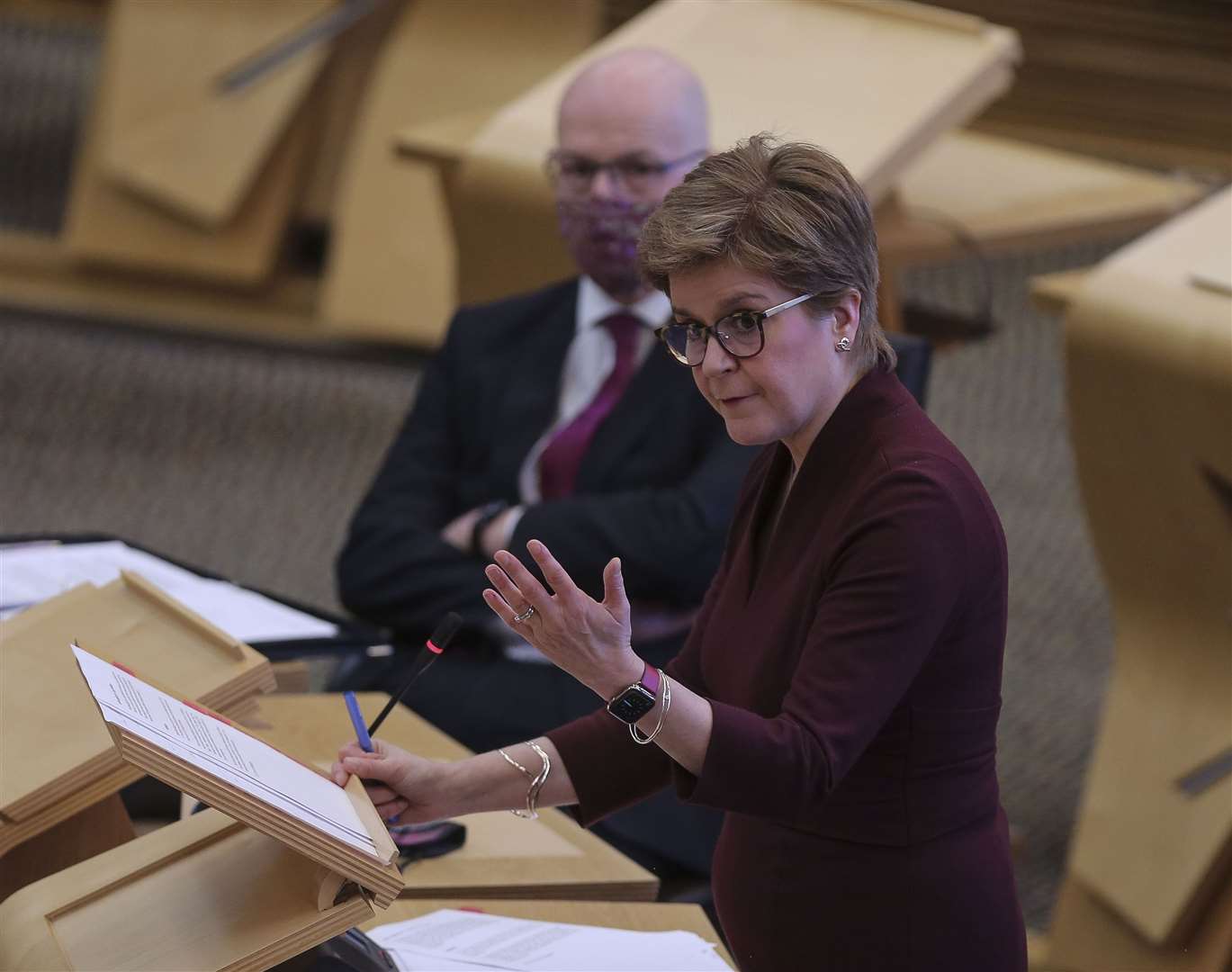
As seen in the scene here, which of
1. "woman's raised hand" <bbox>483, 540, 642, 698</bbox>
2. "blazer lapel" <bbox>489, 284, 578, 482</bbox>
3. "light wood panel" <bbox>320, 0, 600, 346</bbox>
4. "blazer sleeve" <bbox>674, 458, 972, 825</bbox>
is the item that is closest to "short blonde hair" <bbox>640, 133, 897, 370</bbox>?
"blazer sleeve" <bbox>674, 458, 972, 825</bbox>

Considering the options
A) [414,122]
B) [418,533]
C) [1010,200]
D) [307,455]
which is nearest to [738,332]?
[418,533]

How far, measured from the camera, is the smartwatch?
4.12 ft

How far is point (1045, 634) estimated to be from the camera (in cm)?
428

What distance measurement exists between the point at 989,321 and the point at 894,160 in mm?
559

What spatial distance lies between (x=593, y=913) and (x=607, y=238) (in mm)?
1139

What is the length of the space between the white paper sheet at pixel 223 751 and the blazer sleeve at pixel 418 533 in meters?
1.08

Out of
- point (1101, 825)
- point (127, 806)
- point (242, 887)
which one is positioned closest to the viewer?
point (242, 887)

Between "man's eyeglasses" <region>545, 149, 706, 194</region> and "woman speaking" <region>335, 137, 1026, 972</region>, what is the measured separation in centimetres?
108

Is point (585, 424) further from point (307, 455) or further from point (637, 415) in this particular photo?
point (307, 455)

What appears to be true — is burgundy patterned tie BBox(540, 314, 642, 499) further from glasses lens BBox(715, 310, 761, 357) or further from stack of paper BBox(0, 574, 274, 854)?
glasses lens BBox(715, 310, 761, 357)

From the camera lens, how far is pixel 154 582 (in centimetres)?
212

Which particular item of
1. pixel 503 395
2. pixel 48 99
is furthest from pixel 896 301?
pixel 48 99

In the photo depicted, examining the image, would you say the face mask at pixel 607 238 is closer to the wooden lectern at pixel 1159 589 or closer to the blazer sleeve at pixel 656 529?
the blazer sleeve at pixel 656 529

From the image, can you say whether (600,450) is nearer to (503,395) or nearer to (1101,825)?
(503,395)
